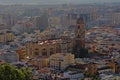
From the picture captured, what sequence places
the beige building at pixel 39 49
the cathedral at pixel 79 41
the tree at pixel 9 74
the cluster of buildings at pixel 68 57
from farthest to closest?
the beige building at pixel 39 49
the cathedral at pixel 79 41
the cluster of buildings at pixel 68 57
the tree at pixel 9 74

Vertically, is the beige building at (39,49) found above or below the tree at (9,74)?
below

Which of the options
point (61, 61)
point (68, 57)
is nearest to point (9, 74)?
point (61, 61)

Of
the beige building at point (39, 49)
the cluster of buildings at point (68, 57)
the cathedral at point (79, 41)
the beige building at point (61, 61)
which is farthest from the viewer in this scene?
the beige building at point (39, 49)

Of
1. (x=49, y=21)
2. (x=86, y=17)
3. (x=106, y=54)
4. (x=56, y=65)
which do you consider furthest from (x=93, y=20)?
(x=56, y=65)

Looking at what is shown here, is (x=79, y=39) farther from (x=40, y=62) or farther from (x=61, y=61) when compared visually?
(x=40, y=62)

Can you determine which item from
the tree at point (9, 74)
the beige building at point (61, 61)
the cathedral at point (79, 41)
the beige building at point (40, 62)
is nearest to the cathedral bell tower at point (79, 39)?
the cathedral at point (79, 41)

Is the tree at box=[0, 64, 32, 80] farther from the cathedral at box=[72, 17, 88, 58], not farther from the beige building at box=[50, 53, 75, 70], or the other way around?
the cathedral at box=[72, 17, 88, 58]

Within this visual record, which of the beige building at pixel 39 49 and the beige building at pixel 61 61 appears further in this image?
the beige building at pixel 39 49

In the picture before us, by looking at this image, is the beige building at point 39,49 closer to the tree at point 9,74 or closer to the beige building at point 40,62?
the beige building at point 40,62

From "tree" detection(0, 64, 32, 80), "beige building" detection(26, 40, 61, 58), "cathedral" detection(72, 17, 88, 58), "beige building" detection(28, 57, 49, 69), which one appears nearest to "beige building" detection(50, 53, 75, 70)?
"beige building" detection(28, 57, 49, 69)
